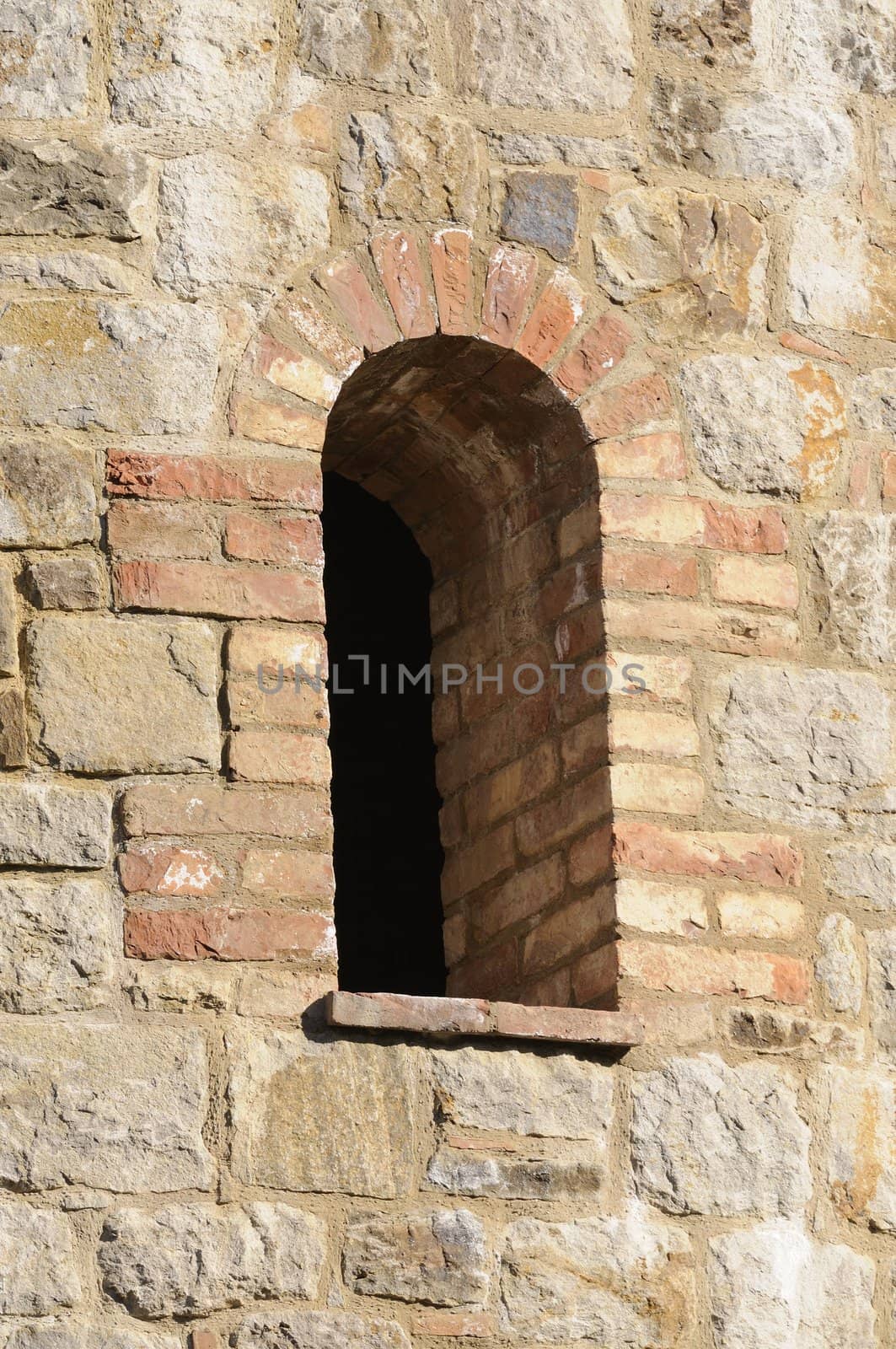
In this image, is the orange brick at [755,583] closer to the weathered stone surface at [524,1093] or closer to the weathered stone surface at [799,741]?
the weathered stone surface at [799,741]

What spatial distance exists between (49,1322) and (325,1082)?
1.84 feet

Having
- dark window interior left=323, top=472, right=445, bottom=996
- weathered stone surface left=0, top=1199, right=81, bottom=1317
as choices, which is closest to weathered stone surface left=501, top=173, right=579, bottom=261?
dark window interior left=323, top=472, right=445, bottom=996

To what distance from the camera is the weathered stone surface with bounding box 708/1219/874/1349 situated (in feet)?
12.9

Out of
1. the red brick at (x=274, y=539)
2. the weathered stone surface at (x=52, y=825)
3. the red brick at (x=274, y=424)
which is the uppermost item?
the red brick at (x=274, y=424)

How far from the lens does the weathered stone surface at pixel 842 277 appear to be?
4.64 meters

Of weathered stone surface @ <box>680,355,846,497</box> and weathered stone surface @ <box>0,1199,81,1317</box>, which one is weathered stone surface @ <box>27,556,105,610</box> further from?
weathered stone surface @ <box>680,355,846,497</box>

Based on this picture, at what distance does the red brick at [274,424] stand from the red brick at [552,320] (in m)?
0.44

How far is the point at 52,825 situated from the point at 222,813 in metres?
0.28

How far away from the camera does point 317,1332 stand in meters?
3.68

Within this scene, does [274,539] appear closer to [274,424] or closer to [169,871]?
[274,424]

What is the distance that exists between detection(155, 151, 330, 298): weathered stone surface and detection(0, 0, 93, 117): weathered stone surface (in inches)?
8.7

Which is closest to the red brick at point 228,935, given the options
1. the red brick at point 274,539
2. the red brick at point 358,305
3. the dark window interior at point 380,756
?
the red brick at point 274,539

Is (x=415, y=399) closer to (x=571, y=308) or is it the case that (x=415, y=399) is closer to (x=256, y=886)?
(x=571, y=308)

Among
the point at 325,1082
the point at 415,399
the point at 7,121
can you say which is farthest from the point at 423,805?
the point at 7,121
